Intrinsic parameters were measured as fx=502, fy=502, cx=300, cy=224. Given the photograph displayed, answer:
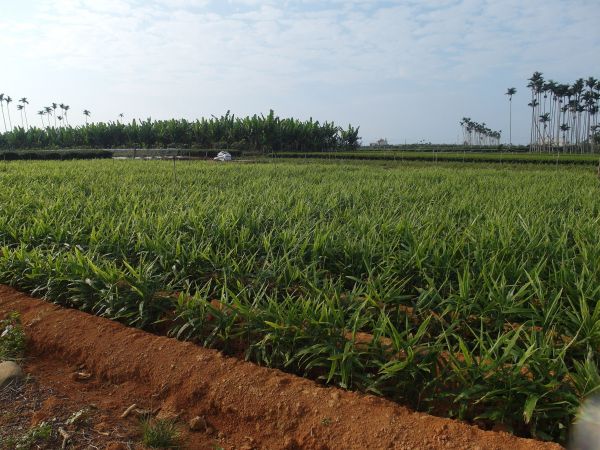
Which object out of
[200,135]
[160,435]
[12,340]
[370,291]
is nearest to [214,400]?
[160,435]

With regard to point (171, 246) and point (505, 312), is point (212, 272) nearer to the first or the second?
point (171, 246)

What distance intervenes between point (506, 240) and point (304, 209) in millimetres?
2372

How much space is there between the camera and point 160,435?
2100 millimetres

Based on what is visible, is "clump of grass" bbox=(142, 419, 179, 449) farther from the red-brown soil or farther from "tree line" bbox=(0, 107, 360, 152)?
"tree line" bbox=(0, 107, 360, 152)

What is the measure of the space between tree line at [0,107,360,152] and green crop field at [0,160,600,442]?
121 ft

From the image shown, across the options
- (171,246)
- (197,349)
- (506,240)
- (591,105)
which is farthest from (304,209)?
(591,105)

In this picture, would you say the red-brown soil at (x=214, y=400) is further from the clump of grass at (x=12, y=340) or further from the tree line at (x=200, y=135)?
the tree line at (x=200, y=135)

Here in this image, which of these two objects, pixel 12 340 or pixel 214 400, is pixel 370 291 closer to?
pixel 214 400

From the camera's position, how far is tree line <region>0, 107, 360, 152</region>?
4222cm

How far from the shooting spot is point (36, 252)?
4.20 m

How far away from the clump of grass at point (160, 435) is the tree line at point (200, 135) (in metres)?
39.9

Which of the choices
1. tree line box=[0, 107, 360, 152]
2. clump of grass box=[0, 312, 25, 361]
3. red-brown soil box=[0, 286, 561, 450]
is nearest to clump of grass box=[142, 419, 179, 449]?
red-brown soil box=[0, 286, 561, 450]

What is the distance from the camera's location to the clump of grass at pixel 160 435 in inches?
82.0

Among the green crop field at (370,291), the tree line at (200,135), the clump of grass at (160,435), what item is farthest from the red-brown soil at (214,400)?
the tree line at (200,135)
